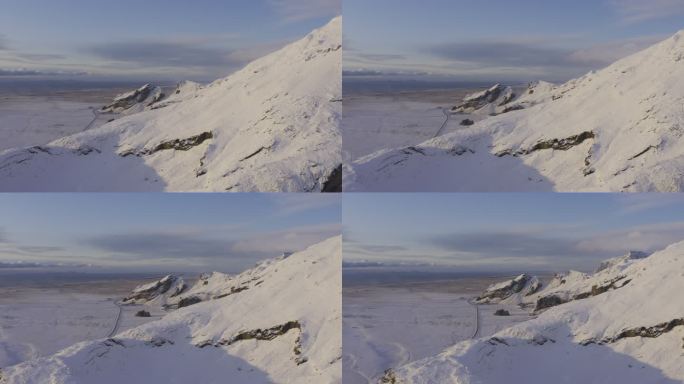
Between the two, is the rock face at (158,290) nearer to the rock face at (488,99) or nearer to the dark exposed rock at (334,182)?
the dark exposed rock at (334,182)

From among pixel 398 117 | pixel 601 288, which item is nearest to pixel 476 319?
→ pixel 601 288

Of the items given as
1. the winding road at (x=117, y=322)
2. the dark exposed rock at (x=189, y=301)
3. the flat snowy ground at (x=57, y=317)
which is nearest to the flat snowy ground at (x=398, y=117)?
the dark exposed rock at (x=189, y=301)

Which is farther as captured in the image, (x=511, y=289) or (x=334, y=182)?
(x=511, y=289)

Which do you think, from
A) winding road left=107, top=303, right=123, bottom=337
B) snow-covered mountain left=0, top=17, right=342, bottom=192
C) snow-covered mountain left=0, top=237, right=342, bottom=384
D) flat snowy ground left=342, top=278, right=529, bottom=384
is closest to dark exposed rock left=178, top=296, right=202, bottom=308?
snow-covered mountain left=0, top=237, right=342, bottom=384

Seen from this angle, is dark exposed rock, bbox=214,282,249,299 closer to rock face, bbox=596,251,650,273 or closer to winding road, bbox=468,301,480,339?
winding road, bbox=468,301,480,339

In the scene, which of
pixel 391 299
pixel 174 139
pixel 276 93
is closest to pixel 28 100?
pixel 174 139

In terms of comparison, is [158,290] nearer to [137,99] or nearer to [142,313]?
[142,313]
